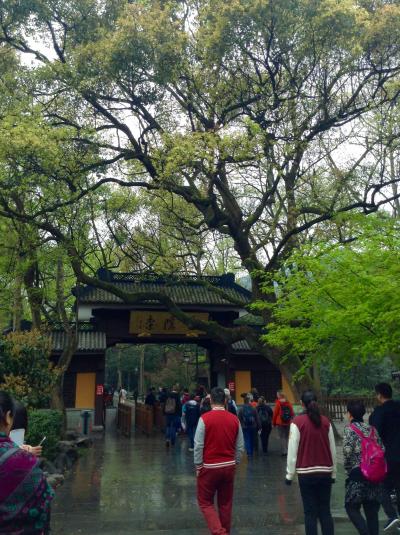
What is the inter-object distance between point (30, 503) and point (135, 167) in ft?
50.7

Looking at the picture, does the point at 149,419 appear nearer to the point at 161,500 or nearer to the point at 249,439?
the point at 249,439

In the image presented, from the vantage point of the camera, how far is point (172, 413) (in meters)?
15.0

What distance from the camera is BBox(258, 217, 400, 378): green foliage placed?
7688mm

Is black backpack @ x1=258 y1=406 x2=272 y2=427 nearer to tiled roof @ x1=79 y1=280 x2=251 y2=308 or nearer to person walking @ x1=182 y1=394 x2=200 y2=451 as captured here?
person walking @ x1=182 y1=394 x2=200 y2=451

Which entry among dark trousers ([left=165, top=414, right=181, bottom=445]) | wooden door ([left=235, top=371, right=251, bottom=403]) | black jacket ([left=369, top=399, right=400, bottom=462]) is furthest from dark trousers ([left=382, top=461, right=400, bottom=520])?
wooden door ([left=235, top=371, right=251, bottom=403])

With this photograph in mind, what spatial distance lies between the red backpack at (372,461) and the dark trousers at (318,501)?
0.43 meters

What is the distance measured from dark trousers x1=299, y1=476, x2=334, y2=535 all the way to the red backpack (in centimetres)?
43

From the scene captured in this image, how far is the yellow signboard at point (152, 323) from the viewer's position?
70.8 ft

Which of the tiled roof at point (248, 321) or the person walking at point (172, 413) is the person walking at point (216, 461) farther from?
the tiled roof at point (248, 321)

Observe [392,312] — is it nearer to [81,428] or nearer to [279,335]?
[279,335]

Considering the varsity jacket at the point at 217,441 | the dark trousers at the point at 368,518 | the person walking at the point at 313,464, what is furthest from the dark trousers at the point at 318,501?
the varsity jacket at the point at 217,441

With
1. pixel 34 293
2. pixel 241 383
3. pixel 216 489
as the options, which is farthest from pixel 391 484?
pixel 241 383

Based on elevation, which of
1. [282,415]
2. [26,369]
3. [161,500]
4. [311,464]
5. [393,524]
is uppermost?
[26,369]

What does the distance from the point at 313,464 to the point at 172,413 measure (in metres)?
10.3
